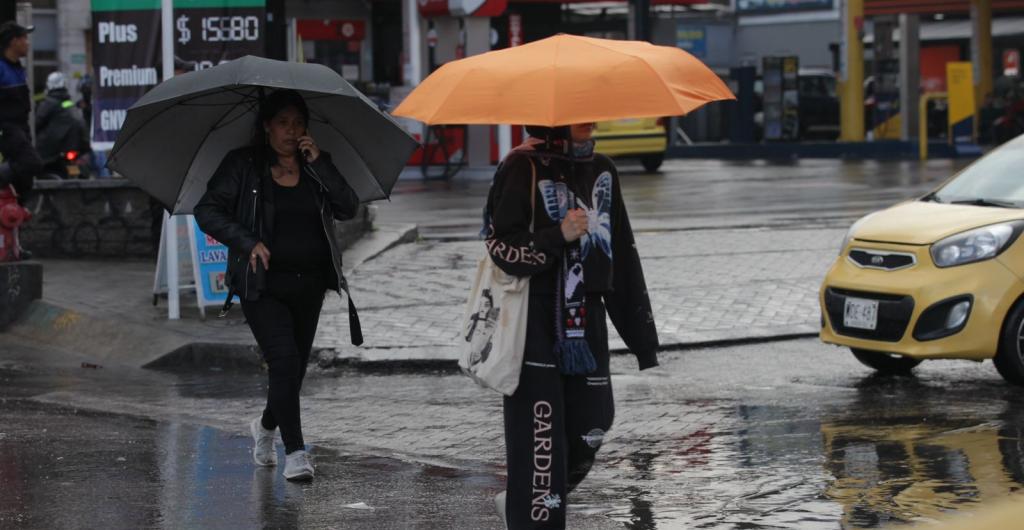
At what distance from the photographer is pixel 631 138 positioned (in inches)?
1152

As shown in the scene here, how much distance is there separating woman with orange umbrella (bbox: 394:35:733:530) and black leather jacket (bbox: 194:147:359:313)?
4.36 feet

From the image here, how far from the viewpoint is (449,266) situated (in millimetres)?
14391

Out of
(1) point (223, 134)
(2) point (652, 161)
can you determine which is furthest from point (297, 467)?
(2) point (652, 161)

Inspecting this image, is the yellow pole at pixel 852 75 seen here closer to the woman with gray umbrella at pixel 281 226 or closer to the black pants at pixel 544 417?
the woman with gray umbrella at pixel 281 226

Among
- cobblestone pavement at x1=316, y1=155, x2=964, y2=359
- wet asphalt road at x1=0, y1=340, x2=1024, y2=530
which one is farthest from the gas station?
wet asphalt road at x1=0, y1=340, x2=1024, y2=530

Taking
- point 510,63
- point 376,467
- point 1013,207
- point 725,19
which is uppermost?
point 725,19

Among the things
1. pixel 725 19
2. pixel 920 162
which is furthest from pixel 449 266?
pixel 725 19

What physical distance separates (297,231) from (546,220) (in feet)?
5.36

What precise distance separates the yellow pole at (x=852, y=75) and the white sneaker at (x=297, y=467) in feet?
107

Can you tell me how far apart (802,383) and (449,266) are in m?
5.30

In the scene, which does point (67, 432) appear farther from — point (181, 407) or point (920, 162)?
point (920, 162)

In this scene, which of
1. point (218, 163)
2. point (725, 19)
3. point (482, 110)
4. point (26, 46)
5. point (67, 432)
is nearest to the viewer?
point (482, 110)

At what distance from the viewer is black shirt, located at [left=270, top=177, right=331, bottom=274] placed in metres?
6.79

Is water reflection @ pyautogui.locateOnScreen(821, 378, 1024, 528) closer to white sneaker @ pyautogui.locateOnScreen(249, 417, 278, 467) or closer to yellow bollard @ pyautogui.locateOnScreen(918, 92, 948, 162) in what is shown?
white sneaker @ pyautogui.locateOnScreen(249, 417, 278, 467)
